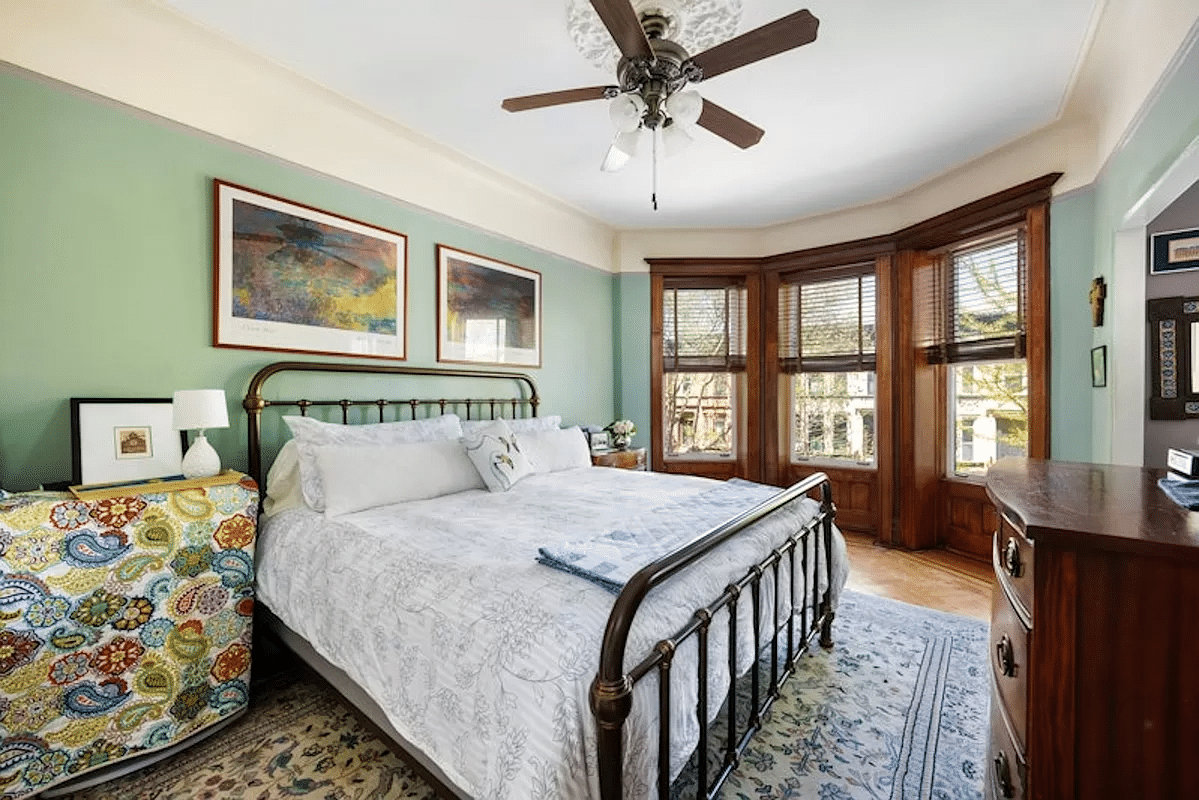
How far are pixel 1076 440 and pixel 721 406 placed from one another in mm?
2531

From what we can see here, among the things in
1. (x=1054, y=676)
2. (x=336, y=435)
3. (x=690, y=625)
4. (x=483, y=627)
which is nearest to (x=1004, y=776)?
(x=1054, y=676)

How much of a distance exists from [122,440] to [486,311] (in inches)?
81.5

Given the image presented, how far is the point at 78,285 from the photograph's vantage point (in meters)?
1.89

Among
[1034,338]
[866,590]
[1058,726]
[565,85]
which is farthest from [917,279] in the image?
[1058,726]

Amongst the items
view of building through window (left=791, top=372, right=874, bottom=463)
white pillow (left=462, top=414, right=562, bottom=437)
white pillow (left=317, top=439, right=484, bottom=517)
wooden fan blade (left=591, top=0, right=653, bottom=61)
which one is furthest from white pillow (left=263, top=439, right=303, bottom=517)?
view of building through window (left=791, top=372, right=874, bottom=463)

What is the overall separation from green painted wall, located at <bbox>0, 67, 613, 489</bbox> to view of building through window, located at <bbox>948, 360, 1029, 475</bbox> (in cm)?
454

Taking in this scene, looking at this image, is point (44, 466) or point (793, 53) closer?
point (44, 466)

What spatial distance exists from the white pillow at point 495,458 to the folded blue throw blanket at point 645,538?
835mm

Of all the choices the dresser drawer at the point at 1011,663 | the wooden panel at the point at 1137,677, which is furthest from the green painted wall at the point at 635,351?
the wooden panel at the point at 1137,677

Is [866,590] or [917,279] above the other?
[917,279]

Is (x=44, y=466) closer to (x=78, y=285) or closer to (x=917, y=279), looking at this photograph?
(x=78, y=285)

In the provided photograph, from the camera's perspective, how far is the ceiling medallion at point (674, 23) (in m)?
1.80

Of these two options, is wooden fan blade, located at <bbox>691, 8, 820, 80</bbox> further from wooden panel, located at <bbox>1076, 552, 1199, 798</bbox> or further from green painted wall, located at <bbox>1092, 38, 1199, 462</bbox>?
wooden panel, located at <bbox>1076, 552, 1199, 798</bbox>

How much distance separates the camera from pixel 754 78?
2.37m
